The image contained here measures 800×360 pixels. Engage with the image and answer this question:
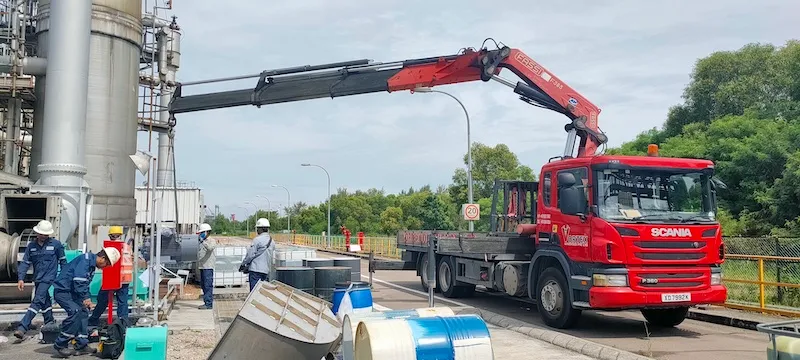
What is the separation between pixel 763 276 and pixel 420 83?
8.13 metres

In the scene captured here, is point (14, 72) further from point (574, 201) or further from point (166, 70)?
point (574, 201)

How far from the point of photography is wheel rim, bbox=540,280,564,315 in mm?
11102

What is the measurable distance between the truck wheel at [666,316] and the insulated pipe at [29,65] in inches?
644

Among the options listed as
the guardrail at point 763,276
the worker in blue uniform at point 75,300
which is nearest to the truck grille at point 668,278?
the guardrail at point 763,276

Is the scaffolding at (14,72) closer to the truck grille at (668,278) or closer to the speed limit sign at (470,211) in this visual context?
the speed limit sign at (470,211)

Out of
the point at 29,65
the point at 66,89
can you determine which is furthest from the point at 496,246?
the point at 29,65

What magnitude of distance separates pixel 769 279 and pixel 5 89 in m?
21.2

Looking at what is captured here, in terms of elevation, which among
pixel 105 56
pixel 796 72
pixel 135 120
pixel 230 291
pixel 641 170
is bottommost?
pixel 230 291

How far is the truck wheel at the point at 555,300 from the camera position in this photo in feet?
35.9

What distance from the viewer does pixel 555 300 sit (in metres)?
11.2

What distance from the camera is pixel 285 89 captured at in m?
16.1

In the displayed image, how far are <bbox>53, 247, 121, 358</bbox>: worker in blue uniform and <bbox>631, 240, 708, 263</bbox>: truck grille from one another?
7634mm

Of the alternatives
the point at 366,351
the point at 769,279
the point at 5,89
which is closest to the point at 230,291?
the point at 5,89

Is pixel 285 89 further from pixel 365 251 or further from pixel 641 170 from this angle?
pixel 365 251
